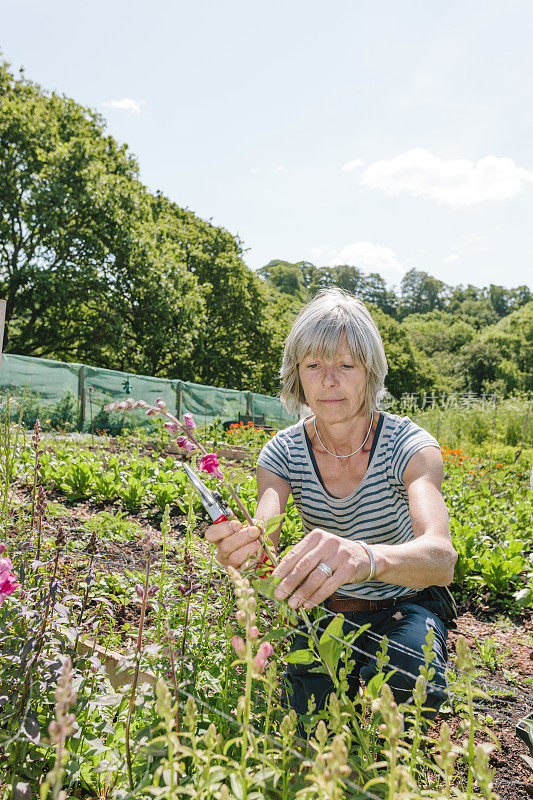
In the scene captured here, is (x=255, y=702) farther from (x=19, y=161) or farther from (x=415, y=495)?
(x=19, y=161)

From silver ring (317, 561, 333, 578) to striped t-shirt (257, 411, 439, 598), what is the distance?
868 millimetres

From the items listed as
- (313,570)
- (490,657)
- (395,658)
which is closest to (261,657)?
(313,570)

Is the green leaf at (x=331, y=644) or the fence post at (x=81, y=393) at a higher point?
the green leaf at (x=331, y=644)

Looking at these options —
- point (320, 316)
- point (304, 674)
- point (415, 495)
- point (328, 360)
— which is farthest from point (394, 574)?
point (320, 316)

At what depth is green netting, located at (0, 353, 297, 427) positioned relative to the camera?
1066cm

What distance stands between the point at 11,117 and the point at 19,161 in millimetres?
1158

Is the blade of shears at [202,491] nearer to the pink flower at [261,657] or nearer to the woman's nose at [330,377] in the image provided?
the pink flower at [261,657]

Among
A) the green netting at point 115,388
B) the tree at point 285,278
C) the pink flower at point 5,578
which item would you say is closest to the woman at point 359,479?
the pink flower at point 5,578

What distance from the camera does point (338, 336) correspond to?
1.90 meters

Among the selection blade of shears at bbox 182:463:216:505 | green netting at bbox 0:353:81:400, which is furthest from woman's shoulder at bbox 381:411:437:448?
green netting at bbox 0:353:81:400

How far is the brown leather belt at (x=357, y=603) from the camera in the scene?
1914 mm

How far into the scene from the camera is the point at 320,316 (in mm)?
1953

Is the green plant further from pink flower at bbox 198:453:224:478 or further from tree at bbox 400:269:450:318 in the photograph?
tree at bbox 400:269:450:318

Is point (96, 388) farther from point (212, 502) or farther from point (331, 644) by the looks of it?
point (331, 644)
